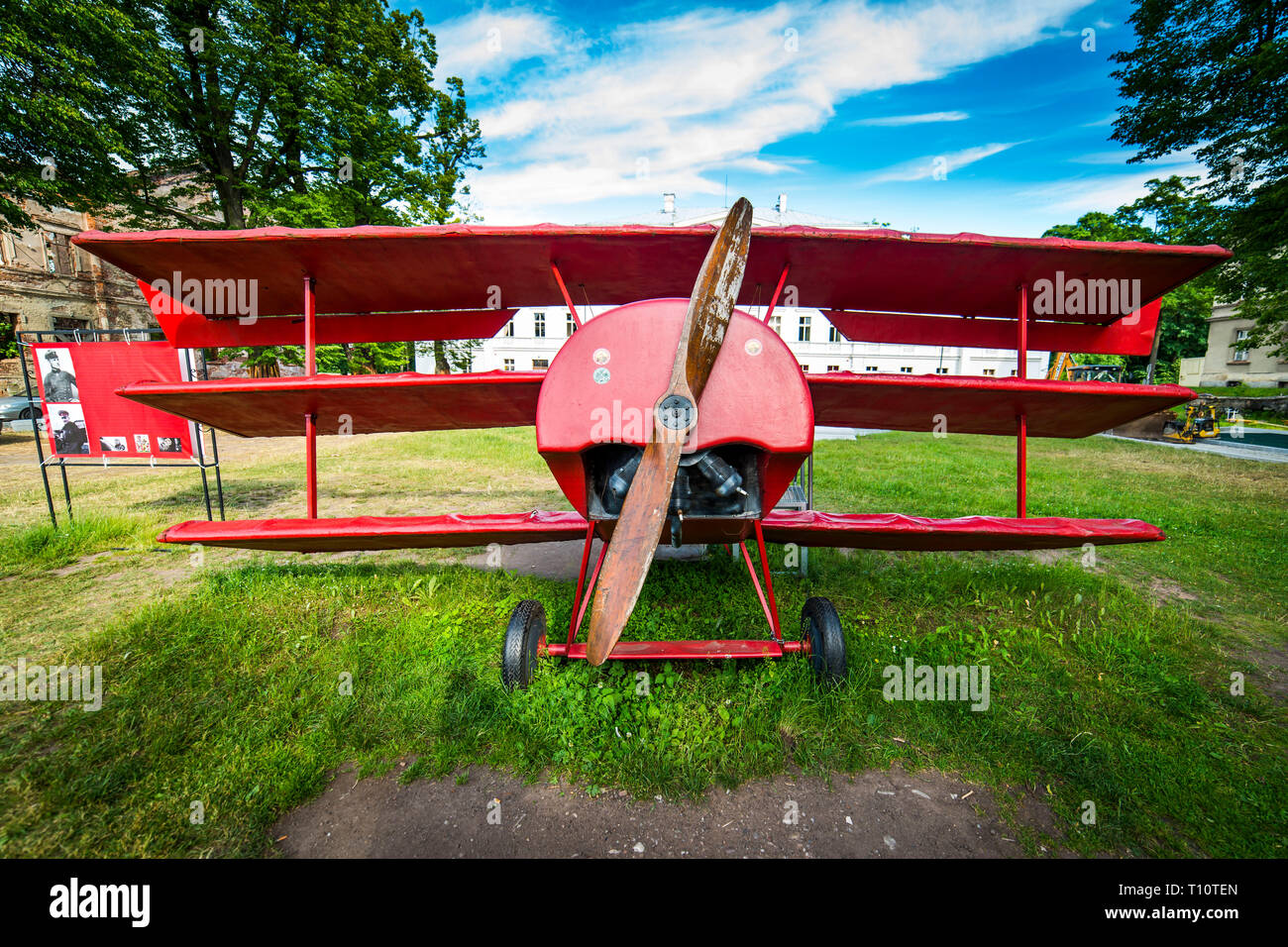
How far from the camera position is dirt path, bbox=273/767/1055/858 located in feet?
5.55

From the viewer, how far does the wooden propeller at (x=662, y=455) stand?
177 centimetres

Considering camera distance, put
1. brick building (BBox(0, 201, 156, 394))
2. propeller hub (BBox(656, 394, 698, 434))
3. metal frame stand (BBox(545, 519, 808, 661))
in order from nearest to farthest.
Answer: propeller hub (BBox(656, 394, 698, 434))
metal frame stand (BBox(545, 519, 808, 661))
brick building (BBox(0, 201, 156, 394))

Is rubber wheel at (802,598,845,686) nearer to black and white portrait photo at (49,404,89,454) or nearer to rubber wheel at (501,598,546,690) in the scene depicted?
rubber wheel at (501,598,546,690)

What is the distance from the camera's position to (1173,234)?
10492 millimetres

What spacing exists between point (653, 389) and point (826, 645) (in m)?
1.57

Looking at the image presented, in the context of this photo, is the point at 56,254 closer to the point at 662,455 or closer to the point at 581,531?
the point at 581,531

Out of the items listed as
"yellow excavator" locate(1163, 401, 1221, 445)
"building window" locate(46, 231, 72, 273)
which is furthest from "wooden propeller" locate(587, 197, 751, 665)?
Answer: "building window" locate(46, 231, 72, 273)

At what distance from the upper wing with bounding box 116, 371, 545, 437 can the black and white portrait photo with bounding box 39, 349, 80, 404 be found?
3100 mm

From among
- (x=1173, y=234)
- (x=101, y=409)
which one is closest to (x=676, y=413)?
(x=101, y=409)

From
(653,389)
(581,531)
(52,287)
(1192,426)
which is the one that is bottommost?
(581,531)

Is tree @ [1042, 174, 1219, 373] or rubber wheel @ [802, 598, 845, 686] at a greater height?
tree @ [1042, 174, 1219, 373]

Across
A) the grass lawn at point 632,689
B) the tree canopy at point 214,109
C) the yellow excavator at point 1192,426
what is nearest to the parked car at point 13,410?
the tree canopy at point 214,109
